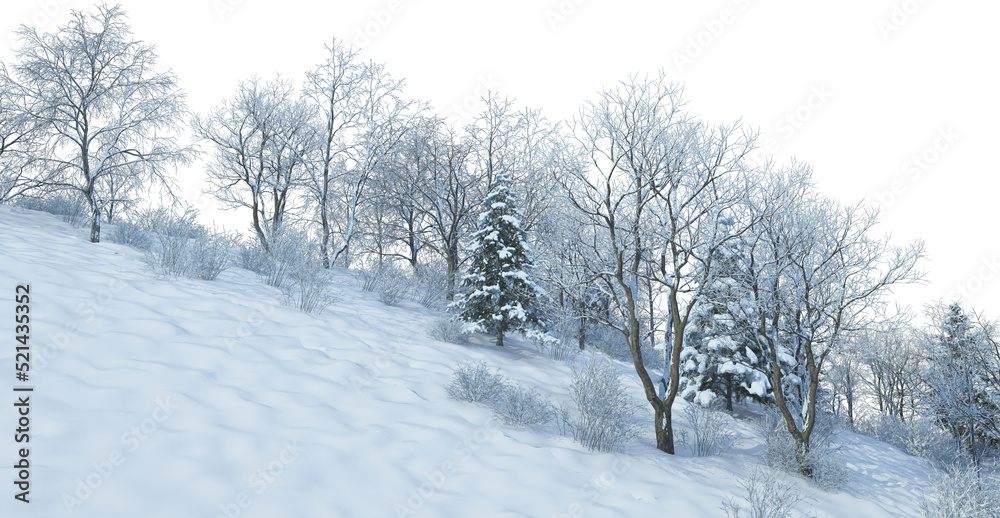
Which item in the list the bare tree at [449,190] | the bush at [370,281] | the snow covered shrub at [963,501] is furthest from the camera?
the bare tree at [449,190]

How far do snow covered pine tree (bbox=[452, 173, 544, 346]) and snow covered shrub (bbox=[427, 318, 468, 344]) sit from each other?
0.36 metres

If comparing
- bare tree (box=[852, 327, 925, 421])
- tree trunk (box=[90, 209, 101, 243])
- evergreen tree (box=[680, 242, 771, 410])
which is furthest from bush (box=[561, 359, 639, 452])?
bare tree (box=[852, 327, 925, 421])

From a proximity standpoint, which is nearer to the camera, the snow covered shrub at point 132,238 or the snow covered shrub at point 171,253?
the snow covered shrub at point 171,253

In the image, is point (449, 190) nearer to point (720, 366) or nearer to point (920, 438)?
point (720, 366)

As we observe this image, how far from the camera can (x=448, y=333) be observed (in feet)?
28.3

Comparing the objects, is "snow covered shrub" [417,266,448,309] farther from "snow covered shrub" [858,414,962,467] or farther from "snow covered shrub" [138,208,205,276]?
"snow covered shrub" [858,414,962,467]

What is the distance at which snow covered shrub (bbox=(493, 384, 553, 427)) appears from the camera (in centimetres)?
525

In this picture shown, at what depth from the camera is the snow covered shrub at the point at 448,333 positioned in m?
8.59

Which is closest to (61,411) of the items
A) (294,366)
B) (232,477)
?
(232,477)

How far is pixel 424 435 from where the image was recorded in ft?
14.3

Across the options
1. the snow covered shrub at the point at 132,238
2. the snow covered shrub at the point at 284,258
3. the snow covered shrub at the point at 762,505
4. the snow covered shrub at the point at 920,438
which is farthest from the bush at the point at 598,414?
the snow covered shrub at the point at 920,438

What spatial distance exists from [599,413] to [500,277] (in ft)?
15.5

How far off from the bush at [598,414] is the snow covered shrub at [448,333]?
3.27 metres

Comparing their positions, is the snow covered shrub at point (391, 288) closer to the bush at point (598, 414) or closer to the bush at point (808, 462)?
the bush at point (598, 414)
